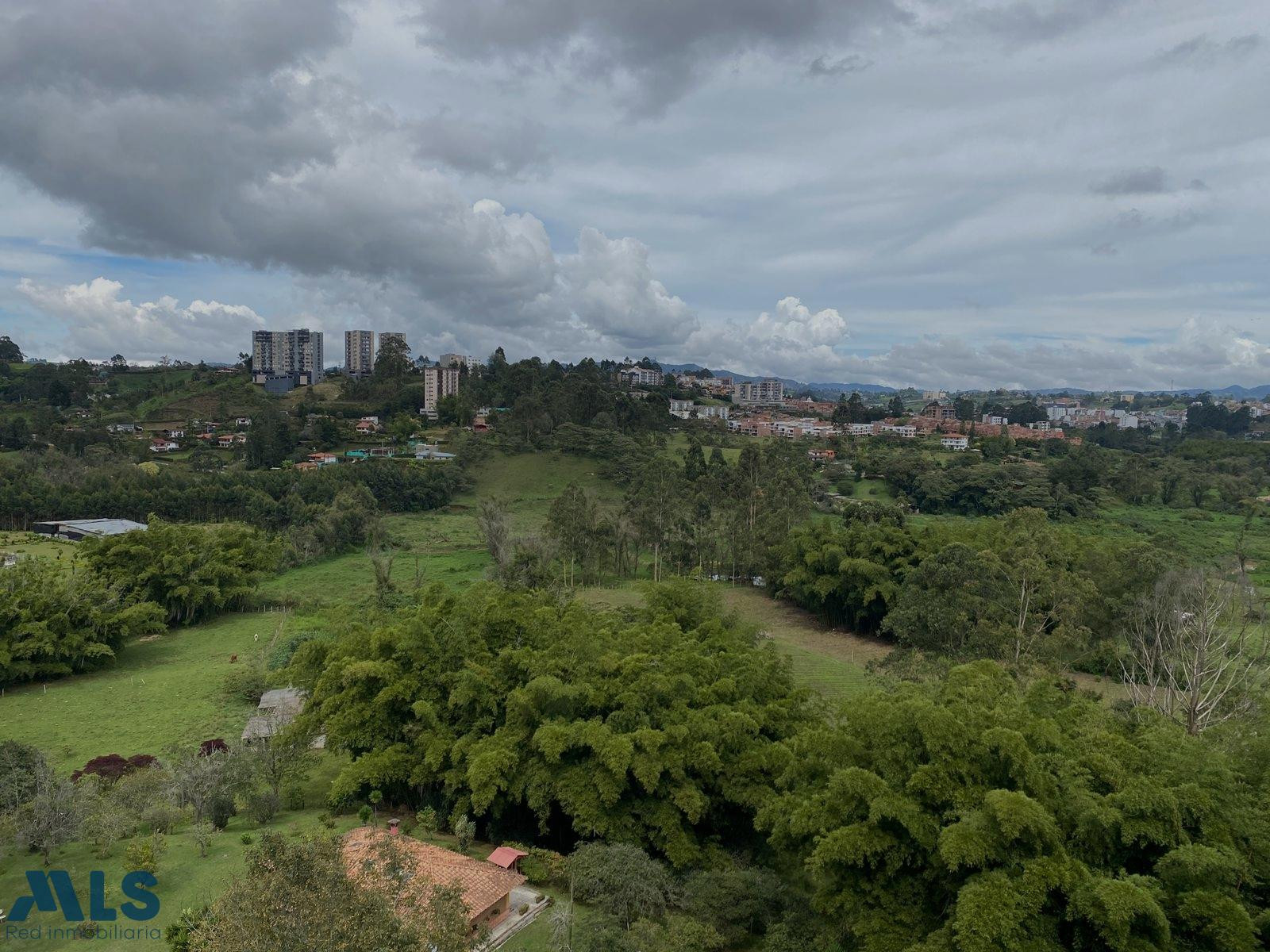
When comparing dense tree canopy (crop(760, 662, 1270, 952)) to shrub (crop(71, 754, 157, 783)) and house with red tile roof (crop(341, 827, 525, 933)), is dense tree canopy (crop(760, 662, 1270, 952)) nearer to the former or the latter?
house with red tile roof (crop(341, 827, 525, 933))

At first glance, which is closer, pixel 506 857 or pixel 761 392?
pixel 506 857

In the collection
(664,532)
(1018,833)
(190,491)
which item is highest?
(1018,833)

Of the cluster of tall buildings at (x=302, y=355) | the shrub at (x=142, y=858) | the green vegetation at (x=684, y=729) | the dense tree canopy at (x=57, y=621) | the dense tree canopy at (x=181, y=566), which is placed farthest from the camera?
the cluster of tall buildings at (x=302, y=355)

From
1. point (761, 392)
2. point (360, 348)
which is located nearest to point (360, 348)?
point (360, 348)

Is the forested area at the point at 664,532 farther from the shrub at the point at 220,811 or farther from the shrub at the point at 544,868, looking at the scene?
the shrub at the point at 544,868

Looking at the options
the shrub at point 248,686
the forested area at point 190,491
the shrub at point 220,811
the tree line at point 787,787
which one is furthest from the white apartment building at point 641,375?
the shrub at point 220,811

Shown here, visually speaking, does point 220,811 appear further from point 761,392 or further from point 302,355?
point 761,392
